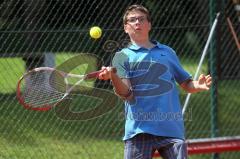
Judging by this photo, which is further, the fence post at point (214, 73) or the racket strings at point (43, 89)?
the fence post at point (214, 73)

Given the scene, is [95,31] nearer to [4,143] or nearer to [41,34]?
[41,34]

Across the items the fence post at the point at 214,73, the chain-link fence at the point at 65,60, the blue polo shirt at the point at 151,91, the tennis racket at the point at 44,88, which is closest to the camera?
the blue polo shirt at the point at 151,91

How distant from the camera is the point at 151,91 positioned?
4863 mm

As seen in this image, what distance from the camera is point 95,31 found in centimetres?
551

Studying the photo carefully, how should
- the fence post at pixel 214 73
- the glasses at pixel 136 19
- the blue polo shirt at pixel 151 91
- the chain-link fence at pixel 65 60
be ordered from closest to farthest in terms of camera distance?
1. the blue polo shirt at pixel 151 91
2. the glasses at pixel 136 19
3. the chain-link fence at pixel 65 60
4. the fence post at pixel 214 73

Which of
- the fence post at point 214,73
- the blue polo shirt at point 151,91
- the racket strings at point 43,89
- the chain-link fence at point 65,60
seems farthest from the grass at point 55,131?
the blue polo shirt at point 151,91

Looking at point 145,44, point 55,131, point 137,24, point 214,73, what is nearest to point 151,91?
point 145,44

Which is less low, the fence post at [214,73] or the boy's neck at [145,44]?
the fence post at [214,73]

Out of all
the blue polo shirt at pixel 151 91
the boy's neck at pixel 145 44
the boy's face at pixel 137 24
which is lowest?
the blue polo shirt at pixel 151 91

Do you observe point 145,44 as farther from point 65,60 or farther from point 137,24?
point 65,60

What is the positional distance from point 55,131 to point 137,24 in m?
2.89

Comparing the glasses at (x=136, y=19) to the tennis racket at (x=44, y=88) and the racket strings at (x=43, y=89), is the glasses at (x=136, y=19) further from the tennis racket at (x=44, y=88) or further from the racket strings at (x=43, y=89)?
the racket strings at (x=43, y=89)

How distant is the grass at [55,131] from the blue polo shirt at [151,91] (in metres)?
1.94

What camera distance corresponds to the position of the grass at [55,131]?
6.78 metres
